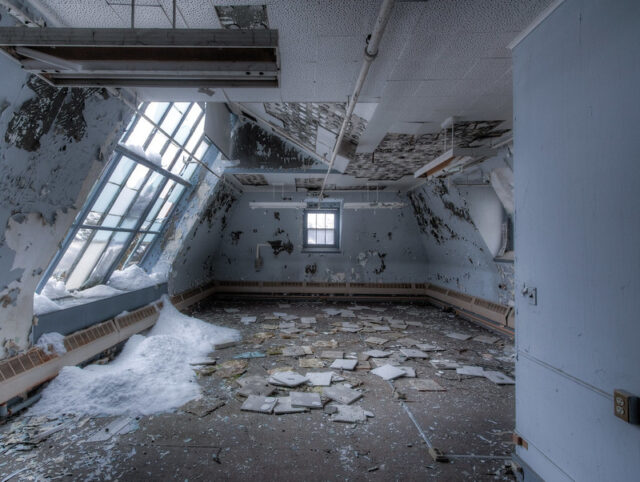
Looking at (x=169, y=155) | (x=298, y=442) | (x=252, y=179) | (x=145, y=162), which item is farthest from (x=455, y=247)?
(x=145, y=162)

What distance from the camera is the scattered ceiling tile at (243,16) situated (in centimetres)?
233

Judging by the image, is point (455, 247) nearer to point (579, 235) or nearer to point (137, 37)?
point (579, 235)

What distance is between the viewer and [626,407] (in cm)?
163

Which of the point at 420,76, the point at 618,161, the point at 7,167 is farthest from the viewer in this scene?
the point at 420,76

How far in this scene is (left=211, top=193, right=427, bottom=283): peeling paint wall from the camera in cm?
975

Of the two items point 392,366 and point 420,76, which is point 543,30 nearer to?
point 420,76

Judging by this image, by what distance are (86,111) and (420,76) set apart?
3.02 meters

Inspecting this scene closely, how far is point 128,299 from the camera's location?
5.72 metres

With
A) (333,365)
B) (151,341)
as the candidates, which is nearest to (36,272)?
(151,341)

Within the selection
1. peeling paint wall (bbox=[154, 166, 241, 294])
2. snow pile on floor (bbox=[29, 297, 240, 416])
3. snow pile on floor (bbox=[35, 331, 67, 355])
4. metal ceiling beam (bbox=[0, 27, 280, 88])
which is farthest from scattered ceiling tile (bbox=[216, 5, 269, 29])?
peeling paint wall (bbox=[154, 166, 241, 294])

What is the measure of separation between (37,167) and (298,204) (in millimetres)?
4793

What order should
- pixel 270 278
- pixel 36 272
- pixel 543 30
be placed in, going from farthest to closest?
pixel 270 278, pixel 36 272, pixel 543 30

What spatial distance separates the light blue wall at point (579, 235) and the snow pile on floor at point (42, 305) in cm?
493

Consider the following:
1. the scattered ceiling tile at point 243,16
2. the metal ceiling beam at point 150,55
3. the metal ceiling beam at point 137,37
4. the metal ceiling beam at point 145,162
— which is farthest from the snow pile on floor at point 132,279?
the metal ceiling beam at point 137,37
